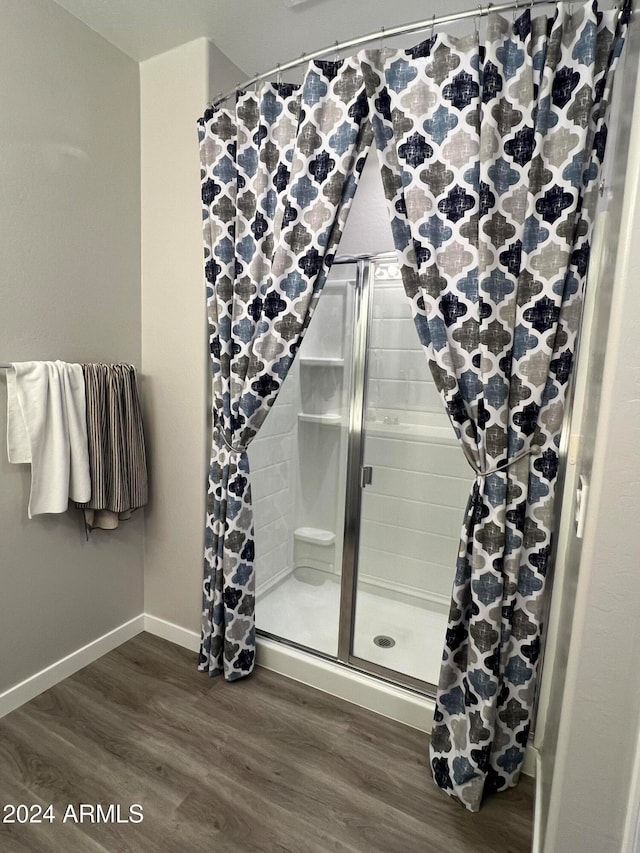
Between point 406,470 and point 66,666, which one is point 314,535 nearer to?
point 406,470

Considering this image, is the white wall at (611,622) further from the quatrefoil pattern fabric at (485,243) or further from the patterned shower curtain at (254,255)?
the patterned shower curtain at (254,255)

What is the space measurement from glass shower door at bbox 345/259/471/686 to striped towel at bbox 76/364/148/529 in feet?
3.27

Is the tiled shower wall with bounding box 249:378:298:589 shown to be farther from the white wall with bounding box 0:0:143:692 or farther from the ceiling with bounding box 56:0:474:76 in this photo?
the ceiling with bounding box 56:0:474:76

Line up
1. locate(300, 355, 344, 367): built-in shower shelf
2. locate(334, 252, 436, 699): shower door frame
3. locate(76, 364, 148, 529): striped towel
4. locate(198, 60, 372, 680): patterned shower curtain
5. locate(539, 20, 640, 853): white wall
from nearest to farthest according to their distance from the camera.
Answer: locate(539, 20, 640, 853): white wall, locate(198, 60, 372, 680): patterned shower curtain, locate(76, 364, 148, 529): striped towel, locate(334, 252, 436, 699): shower door frame, locate(300, 355, 344, 367): built-in shower shelf

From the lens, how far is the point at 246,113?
1.78m

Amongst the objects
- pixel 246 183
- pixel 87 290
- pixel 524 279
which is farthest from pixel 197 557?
pixel 524 279

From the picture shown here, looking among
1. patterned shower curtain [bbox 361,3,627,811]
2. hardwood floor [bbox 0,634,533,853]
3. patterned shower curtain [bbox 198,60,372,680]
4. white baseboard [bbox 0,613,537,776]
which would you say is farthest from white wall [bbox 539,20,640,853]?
patterned shower curtain [bbox 198,60,372,680]

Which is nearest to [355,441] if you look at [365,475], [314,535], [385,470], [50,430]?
[365,475]

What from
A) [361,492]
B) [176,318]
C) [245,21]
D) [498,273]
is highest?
[245,21]

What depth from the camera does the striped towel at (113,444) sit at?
74.3 inches

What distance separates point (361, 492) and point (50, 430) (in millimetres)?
1338

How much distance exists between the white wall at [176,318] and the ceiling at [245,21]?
0.08m

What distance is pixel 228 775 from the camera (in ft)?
5.08

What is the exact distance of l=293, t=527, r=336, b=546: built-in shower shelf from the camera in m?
2.64
